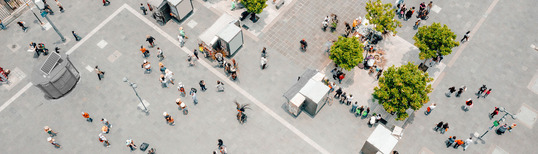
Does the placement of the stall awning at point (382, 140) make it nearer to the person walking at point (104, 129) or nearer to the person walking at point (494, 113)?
the person walking at point (494, 113)

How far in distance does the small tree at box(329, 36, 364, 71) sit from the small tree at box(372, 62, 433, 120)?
10.2ft

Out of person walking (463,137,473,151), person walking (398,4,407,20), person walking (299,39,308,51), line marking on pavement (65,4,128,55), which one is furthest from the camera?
person walking (398,4,407,20)

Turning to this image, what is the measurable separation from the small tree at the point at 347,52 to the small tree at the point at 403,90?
312 cm

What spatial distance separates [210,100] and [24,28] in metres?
21.9

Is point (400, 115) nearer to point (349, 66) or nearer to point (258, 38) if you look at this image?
point (349, 66)

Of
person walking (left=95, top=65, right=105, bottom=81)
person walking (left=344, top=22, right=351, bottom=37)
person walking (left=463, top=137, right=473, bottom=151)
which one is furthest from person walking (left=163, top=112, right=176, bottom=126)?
person walking (left=463, top=137, right=473, bottom=151)

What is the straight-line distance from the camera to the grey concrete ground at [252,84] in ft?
111

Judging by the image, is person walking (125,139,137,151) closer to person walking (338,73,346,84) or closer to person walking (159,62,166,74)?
person walking (159,62,166,74)

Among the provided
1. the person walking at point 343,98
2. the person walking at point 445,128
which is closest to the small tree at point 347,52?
the person walking at point 343,98

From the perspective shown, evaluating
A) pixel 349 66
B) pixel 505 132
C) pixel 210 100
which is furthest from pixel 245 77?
pixel 505 132

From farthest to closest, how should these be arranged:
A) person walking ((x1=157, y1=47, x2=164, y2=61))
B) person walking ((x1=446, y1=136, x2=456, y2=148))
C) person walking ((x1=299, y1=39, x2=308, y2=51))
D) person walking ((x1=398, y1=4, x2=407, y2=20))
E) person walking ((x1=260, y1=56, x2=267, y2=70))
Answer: person walking ((x1=398, y1=4, x2=407, y2=20)), person walking ((x1=299, y1=39, x2=308, y2=51)), person walking ((x1=157, y1=47, x2=164, y2=61)), person walking ((x1=260, y1=56, x2=267, y2=70)), person walking ((x1=446, y1=136, x2=456, y2=148))

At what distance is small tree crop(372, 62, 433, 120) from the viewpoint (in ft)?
101

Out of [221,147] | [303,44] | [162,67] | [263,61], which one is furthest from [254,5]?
[221,147]

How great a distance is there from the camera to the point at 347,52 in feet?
109
